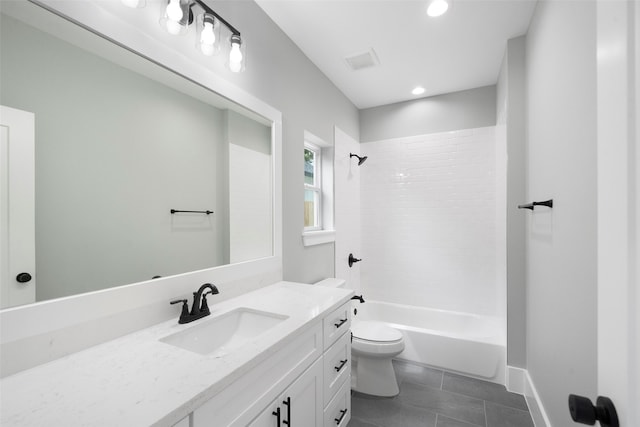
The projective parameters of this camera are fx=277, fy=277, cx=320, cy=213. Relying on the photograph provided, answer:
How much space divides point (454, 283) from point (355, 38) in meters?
2.56

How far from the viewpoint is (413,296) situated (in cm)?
319

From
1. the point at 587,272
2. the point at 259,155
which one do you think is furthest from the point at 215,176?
the point at 587,272

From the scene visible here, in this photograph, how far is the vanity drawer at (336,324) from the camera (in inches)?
56.1

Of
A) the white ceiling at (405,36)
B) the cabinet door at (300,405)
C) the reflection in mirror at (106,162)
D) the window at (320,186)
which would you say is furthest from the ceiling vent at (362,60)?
the cabinet door at (300,405)

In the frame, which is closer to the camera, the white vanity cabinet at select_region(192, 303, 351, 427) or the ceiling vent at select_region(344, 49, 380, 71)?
the white vanity cabinet at select_region(192, 303, 351, 427)

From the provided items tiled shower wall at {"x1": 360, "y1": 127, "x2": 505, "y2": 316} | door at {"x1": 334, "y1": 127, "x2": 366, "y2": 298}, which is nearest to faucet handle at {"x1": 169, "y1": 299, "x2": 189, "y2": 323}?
door at {"x1": 334, "y1": 127, "x2": 366, "y2": 298}

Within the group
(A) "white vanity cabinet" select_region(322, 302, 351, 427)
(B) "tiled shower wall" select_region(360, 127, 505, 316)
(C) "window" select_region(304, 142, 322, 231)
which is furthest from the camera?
(B) "tiled shower wall" select_region(360, 127, 505, 316)

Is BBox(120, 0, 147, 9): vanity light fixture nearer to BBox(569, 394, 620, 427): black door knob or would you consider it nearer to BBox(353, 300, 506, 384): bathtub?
BBox(569, 394, 620, 427): black door knob

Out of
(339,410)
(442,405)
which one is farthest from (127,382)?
(442,405)

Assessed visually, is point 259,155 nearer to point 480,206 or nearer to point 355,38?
point 355,38

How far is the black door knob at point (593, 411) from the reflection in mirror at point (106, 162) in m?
1.32

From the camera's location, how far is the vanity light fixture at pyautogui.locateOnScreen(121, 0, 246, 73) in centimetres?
118

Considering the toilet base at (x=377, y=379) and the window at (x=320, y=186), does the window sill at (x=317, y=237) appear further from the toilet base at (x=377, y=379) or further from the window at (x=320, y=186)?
the toilet base at (x=377, y=379)

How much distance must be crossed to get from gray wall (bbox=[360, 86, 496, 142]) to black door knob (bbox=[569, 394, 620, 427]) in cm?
301
